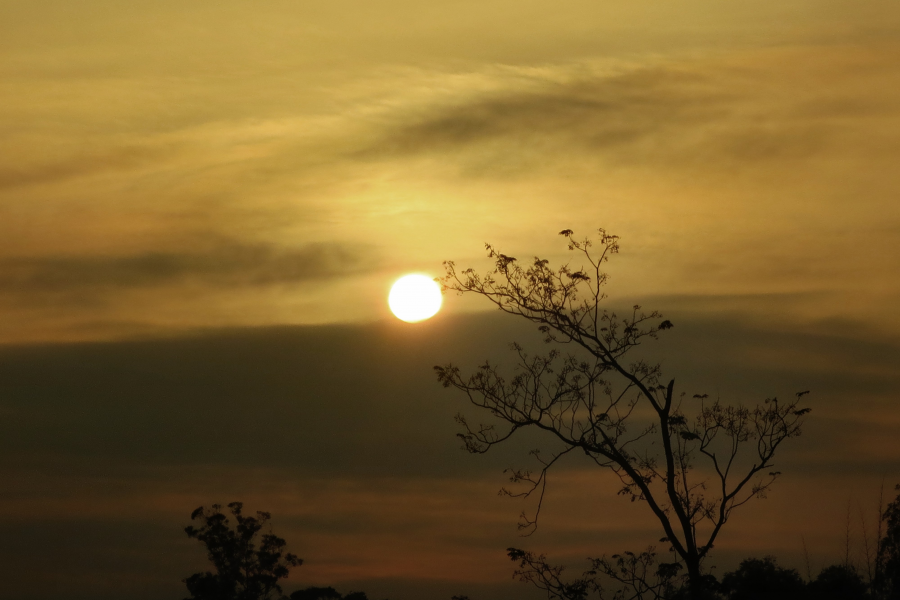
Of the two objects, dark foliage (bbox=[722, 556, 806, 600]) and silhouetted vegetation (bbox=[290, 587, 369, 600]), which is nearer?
dark foliage (bbox=[722, 556, 806, 600])

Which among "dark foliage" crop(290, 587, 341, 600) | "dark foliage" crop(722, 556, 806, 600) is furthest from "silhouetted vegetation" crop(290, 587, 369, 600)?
"dark foliage" crop(722, 556, 806, 600)

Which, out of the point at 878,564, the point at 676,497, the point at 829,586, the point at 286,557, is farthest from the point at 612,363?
the point at 286,557

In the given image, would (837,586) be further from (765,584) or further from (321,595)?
(321,595)

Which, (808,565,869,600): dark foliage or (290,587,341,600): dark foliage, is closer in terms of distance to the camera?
(808,565,869,600): dark foliage

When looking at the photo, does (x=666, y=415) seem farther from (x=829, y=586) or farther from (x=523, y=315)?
(x=829, y=586)

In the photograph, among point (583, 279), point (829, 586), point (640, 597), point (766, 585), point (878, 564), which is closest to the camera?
point (583, 279)

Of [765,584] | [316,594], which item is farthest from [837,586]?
[316,594]

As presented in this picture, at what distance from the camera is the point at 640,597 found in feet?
94.3

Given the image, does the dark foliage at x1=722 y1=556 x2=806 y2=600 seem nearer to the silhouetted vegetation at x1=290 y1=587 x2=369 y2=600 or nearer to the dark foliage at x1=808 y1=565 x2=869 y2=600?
the dark foliage at x1=808 y1=565 x2=869 y2=600

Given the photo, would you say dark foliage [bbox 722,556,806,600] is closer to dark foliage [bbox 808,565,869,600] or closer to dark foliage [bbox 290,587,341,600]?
dark foliage [bbox 808,565,869,600]

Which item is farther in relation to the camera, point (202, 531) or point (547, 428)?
point (202, 531)

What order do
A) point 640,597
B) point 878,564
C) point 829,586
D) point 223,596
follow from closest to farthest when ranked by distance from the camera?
point 640,597, point 878,564, point 829,586, point 223,596

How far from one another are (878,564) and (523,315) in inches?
861

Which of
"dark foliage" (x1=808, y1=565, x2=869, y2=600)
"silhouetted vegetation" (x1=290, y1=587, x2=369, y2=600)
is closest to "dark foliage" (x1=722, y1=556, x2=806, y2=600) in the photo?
"dark foliage" (x1=808, y1=565, x2=869, y2=600)
